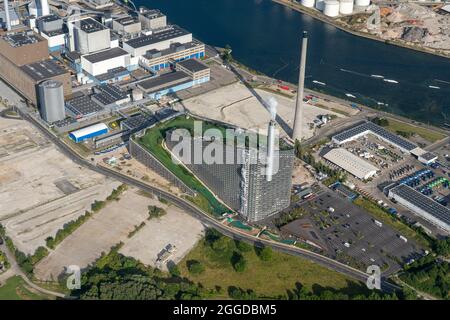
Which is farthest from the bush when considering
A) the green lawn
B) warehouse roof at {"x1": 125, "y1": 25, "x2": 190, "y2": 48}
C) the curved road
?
warehouse roof at {"x1": 125, "y1": 25, "x2": 190, "y2": 48}

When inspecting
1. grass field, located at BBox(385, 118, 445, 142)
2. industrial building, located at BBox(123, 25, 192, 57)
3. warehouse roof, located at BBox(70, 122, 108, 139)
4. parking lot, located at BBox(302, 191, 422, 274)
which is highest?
industrial building, located at BBox(123, 25, 192, 57)

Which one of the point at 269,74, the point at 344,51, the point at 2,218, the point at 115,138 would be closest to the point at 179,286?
the point at 2,218

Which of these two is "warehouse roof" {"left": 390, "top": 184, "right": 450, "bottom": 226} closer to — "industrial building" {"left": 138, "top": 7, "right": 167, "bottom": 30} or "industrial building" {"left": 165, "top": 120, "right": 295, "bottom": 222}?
"industrial building" {"left": 165, "top": 120, "right": 295, "bottom": 222}

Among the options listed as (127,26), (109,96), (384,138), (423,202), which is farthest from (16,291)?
(127,26)

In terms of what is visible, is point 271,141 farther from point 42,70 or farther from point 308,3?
point 308,3

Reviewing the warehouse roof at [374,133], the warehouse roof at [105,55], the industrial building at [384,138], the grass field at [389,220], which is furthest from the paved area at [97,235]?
the warehouse roof at [105,55]
